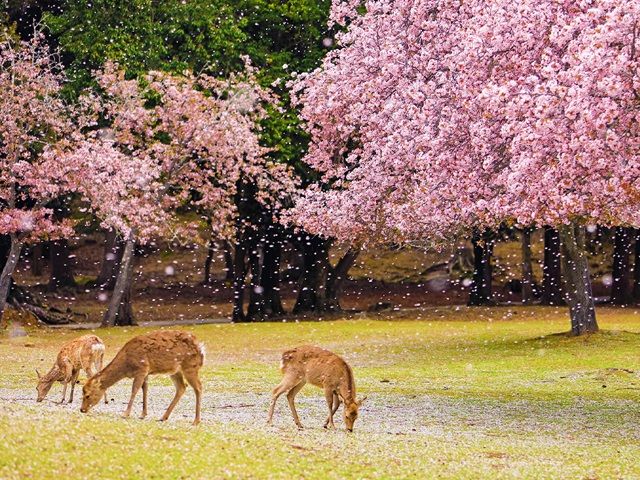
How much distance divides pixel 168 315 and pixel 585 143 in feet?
149

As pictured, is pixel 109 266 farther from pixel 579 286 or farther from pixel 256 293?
pixel 579 286

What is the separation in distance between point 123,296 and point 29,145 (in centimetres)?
872

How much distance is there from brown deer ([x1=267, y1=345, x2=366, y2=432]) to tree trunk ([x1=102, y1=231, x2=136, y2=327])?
32753mm

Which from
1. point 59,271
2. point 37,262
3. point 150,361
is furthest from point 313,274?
point 150,361

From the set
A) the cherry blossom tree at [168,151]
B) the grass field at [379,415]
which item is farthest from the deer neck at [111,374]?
the cherry blossom tree at [168,151]

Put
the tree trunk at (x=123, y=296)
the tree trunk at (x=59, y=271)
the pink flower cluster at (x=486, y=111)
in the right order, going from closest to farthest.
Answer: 1. the pink flower cluster at (x=486, y=111)
2. the tree trunk at (x=123, y=296)
3. the tree trunk at (x=59, y=271)

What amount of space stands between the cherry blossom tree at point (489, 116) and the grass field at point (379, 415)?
4.25 meters

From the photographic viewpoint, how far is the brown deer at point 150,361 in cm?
1667

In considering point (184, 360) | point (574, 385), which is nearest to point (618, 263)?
point (574, 385)

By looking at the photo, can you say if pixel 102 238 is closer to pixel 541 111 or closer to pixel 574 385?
pixel 574 385

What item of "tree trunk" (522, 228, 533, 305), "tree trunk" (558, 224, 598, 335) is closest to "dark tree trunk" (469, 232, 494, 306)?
"tree trunk" (522, 228, 533, 305)

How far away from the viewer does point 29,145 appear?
155 ft

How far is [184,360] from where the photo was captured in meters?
16.9

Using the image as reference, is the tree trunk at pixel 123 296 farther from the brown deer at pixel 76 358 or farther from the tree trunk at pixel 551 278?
the brown deer at pixel 76 358
